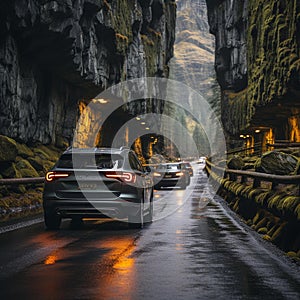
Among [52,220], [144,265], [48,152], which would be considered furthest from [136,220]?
[48,152]

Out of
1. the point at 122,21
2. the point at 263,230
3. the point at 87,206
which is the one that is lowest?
the point at 263,230

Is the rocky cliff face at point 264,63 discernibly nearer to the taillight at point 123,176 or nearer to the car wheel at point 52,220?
the taillight at point 123,176

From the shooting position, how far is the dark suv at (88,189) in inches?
413

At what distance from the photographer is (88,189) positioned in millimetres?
10523

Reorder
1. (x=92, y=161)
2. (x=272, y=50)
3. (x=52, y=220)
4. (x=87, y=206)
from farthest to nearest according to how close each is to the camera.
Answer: (x=272, y=50) → (x=92, y=161) → (x=52, y=220) → (x=87, y=206)

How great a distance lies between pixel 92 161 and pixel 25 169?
10691mm

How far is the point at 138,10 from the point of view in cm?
4744

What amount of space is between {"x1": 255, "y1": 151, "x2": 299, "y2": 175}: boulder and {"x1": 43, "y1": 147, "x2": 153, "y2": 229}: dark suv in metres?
3.25

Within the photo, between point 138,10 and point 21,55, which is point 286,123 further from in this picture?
point 21,55

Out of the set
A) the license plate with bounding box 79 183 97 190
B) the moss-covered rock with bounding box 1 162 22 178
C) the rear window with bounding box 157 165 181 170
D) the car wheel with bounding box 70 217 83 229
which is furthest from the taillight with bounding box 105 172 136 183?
the rear window with bounding box 157 165 181 170

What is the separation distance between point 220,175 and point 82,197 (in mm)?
17932

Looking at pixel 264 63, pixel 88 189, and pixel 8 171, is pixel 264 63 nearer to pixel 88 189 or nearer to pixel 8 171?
pixel 8 171

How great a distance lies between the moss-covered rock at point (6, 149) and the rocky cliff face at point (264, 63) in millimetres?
18000

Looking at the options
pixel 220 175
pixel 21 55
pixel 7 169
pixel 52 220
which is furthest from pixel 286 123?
pixel 52 220
